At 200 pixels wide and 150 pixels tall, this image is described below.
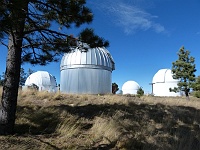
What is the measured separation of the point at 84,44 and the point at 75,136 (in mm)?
2385

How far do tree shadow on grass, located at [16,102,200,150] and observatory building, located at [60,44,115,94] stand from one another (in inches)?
311

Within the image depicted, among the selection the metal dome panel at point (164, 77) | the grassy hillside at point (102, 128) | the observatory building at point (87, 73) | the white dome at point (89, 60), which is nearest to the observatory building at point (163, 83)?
the metal dome panel at point (164, 77)

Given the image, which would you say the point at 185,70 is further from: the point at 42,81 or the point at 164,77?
the point at 42,81

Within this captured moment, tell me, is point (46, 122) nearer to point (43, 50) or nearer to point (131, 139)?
point (43, 50)

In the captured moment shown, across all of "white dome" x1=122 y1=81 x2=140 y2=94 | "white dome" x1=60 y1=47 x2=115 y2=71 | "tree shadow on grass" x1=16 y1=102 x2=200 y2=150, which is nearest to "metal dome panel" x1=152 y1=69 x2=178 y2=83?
"white dome" x1=122 y1=81 x2=140 y2=94

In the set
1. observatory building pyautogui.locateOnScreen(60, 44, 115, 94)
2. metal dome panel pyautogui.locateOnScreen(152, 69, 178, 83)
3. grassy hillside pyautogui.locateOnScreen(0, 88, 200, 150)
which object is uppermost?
metal dome panel pyautogui.locateOnScreen(152, 69, 178, 83)

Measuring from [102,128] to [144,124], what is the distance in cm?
167

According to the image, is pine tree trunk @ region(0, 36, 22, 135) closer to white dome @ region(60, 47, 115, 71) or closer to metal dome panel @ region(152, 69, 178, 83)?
white dome @ region(60, 47, 115, 71)

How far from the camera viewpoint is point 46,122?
661 cm

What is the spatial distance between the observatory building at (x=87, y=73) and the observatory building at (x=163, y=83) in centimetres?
2063

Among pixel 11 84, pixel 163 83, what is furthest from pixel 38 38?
pixel 163 83

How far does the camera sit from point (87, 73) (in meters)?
17.5

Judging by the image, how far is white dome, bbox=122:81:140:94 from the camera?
48372 mm

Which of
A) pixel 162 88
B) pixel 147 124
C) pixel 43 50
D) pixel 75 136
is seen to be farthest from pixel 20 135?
pixel 162 88
